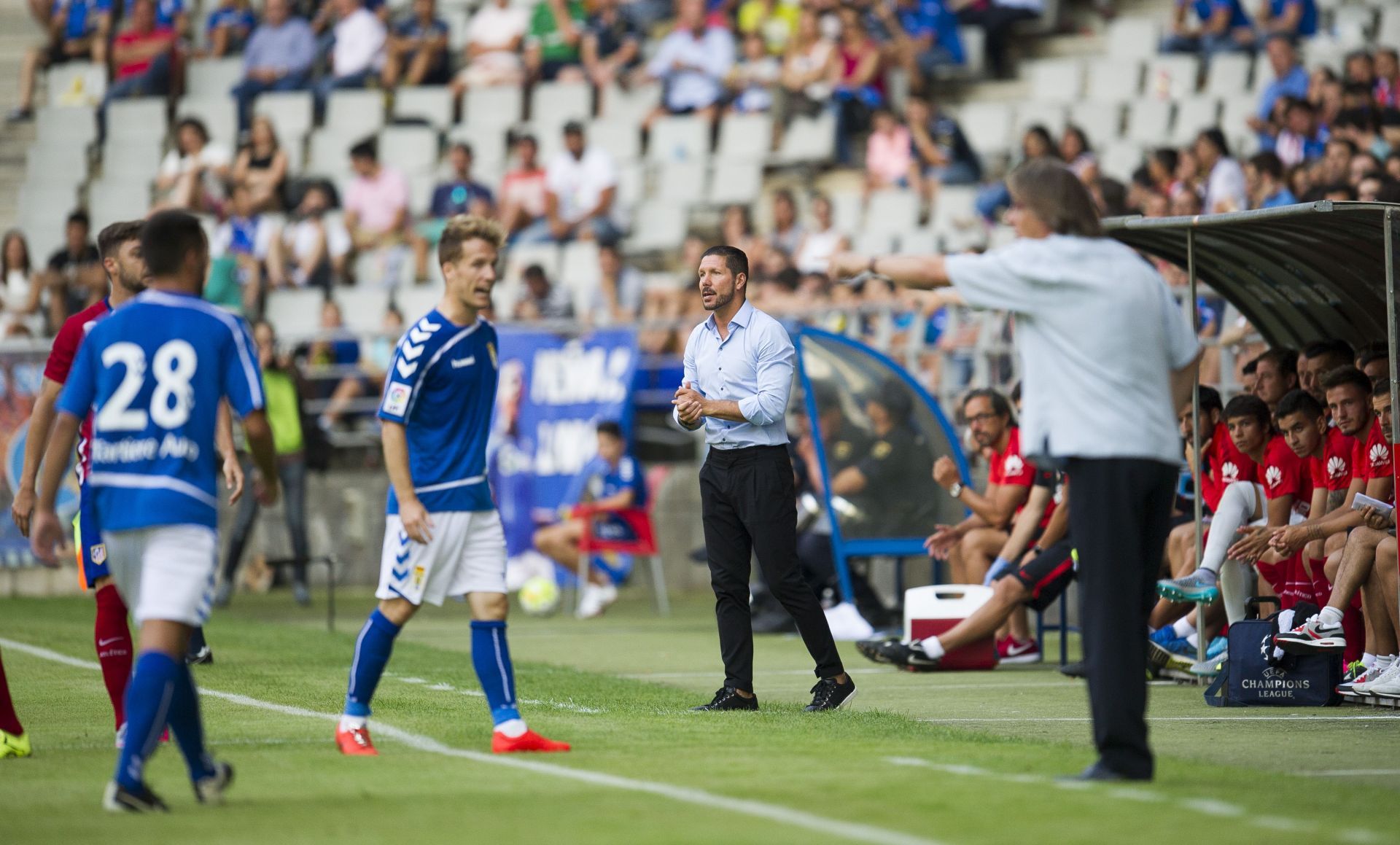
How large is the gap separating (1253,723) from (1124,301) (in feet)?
10.4

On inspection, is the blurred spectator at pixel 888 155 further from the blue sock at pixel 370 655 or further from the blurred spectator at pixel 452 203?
the blue sock at pixel 370 655

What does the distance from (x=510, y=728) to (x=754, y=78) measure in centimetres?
1727

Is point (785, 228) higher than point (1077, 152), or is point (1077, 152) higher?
point (1077, 152)

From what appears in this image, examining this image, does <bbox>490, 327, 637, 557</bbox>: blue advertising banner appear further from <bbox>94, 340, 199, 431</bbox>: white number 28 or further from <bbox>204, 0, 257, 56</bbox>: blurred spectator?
<bbox>94, 340, 199, 431</bbox>: white number 28

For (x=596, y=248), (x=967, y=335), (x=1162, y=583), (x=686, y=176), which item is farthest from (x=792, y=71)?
(x=1162, y=583)

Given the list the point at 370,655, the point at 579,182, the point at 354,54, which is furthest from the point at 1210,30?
the point at 370,655


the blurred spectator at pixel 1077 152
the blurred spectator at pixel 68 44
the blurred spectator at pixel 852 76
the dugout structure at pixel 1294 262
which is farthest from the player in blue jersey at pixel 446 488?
the blurred spectator at pixel 68 44

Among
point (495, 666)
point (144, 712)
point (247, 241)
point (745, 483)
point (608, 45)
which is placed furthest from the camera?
point (608, 45)

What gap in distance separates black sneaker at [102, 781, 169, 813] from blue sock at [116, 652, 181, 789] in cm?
2

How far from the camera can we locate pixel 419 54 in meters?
26.3

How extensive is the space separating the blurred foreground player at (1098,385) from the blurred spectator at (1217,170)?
10737 mm

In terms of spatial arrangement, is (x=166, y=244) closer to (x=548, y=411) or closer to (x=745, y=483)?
(x=745, y=483)

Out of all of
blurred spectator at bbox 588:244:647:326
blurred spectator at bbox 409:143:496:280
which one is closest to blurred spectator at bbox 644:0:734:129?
blurred spectator at bbox 409:143:496:280

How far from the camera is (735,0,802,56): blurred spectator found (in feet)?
80.3
